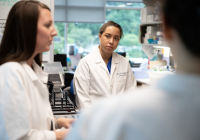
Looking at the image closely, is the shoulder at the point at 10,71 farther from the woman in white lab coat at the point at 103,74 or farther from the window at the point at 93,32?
the window at the point at 93,32

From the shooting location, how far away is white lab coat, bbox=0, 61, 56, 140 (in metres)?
0.91

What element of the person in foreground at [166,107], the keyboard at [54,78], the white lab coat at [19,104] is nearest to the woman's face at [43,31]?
the white lab coat at [19,104]

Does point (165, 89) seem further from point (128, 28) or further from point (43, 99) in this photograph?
Result: point (128, 28)

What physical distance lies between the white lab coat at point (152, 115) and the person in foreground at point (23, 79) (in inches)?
25.4

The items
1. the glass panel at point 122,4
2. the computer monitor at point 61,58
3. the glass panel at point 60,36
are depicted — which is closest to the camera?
the computer monitor at point 61,58

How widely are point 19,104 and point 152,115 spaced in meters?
0.71

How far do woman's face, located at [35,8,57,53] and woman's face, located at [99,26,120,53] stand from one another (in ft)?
4.14

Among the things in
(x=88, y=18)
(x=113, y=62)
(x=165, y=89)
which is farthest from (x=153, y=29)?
(x=165, y=89)

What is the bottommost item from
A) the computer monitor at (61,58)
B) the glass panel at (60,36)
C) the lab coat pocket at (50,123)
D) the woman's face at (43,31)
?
the lab coat pocket at (50,123)

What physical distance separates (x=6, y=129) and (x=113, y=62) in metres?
1.62

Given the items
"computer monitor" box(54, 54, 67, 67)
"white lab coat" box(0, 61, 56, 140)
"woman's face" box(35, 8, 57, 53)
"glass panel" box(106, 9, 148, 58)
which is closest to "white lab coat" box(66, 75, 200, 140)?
"white lab coat" box(0, 61, 56, 140)

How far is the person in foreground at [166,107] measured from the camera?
1.09 ft

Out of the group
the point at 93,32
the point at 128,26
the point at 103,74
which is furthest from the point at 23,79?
Result: the point at 128,26

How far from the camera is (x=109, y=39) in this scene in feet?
7.68
